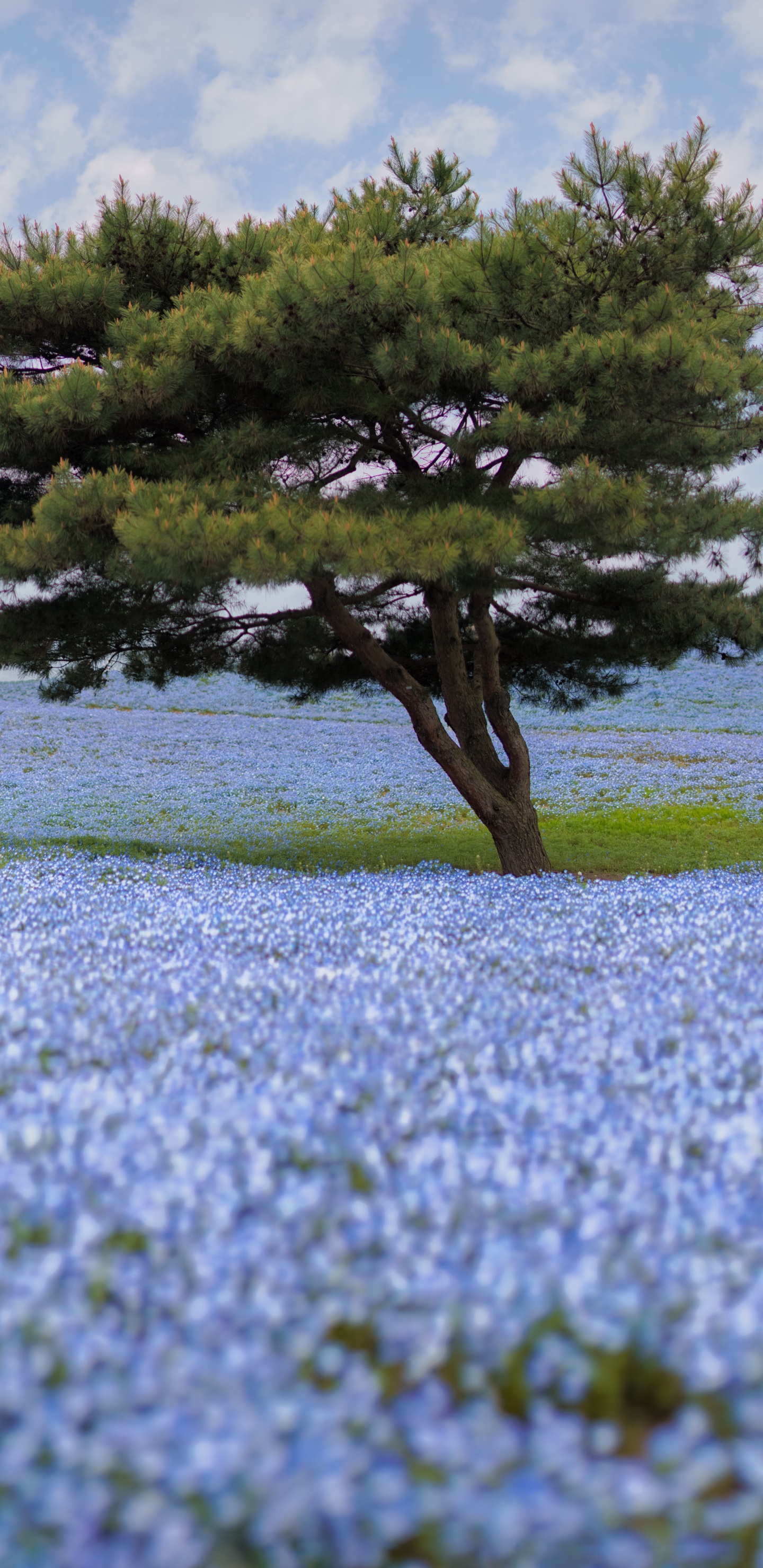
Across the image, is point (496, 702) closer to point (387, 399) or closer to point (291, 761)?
point (387, 399)

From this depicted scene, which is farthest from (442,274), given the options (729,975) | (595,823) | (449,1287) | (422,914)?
(595,823)

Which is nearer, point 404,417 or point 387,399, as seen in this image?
point 387,399

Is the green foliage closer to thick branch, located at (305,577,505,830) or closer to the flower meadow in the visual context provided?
thick branch, located at (305,577,505,830)

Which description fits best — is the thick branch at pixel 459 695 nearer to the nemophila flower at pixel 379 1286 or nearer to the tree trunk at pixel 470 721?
the tree trunk at pixel 470 721

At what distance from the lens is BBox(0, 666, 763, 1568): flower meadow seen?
1.68 metres

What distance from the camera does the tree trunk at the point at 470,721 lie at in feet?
40.3

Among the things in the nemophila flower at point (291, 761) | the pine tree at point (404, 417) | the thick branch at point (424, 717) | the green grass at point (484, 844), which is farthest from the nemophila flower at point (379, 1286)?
the nemophila flower at point (291, 761)

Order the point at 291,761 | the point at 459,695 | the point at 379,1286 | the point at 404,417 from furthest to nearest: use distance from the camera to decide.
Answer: the point at 291,761, the point at 459,695, the point at 404,417, the point at 379,1286

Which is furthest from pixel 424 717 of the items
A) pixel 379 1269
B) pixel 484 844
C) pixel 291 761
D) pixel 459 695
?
pixel 291 761

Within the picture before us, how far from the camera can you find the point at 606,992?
4.67 m

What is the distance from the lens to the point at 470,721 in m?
13.0

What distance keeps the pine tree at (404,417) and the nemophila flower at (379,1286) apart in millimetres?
6116

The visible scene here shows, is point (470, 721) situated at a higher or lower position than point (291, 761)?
higher

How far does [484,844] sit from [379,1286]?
50.8 ft
